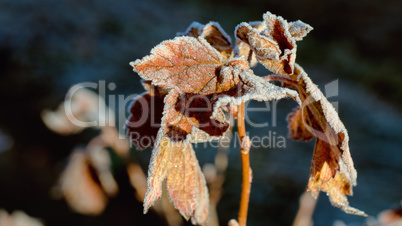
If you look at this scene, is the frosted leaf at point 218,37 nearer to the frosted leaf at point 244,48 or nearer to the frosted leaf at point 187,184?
the frosted leaf at point 244,48

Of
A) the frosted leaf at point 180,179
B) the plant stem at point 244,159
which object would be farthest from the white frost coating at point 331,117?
the frosted leaf at point 180,179

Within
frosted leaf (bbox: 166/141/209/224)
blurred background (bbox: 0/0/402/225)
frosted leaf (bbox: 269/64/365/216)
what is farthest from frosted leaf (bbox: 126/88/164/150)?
blurred background (bbox: 0/0/402/225)

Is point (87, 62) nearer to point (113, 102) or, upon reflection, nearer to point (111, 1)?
point (113, 102)

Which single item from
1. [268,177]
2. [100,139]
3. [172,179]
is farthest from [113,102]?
[172,179]

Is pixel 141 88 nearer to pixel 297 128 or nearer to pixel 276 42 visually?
pixel 297 128

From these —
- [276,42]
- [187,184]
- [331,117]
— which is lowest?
[187,184]

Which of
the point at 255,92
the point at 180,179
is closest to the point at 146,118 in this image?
the point at 180,179
